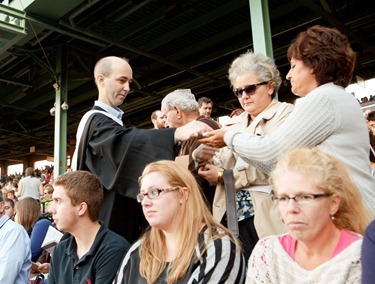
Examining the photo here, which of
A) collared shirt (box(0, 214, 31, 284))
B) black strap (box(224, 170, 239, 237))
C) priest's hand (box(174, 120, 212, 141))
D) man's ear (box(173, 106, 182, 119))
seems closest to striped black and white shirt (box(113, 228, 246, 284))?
black strap (box(224, 170, 239, 237))

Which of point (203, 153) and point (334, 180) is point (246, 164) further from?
point (334, 180)

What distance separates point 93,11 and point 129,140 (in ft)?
16.7

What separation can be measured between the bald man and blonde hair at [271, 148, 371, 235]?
64cm

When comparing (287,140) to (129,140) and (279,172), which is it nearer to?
(279,172)

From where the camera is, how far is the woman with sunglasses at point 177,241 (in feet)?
5.33

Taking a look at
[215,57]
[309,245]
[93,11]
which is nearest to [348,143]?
[309,245]

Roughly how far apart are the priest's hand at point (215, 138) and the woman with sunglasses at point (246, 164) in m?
0.17

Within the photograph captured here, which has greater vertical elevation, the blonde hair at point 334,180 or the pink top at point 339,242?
the blonde hair at point 334,180

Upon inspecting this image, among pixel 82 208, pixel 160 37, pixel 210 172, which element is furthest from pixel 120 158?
pixel 160 37

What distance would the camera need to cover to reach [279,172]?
1430 mm

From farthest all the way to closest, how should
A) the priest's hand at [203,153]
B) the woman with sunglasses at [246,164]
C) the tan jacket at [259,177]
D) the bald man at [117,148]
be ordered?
the bald man at [117,148]
the priest's hand at [203,153]
the woman with sunglasses at [246,164]
the tan jacket at [259,177]

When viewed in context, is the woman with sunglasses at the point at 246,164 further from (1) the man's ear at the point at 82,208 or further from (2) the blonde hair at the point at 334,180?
(1) the man's ear at the point at 82,208

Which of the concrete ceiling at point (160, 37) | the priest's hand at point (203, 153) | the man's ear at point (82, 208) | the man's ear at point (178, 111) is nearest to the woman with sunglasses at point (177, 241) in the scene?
the priest's hand at point (203, 153)

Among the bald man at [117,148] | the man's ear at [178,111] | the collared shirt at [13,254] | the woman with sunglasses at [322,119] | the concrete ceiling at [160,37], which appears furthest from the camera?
the concrete ceiling at [160,37]
